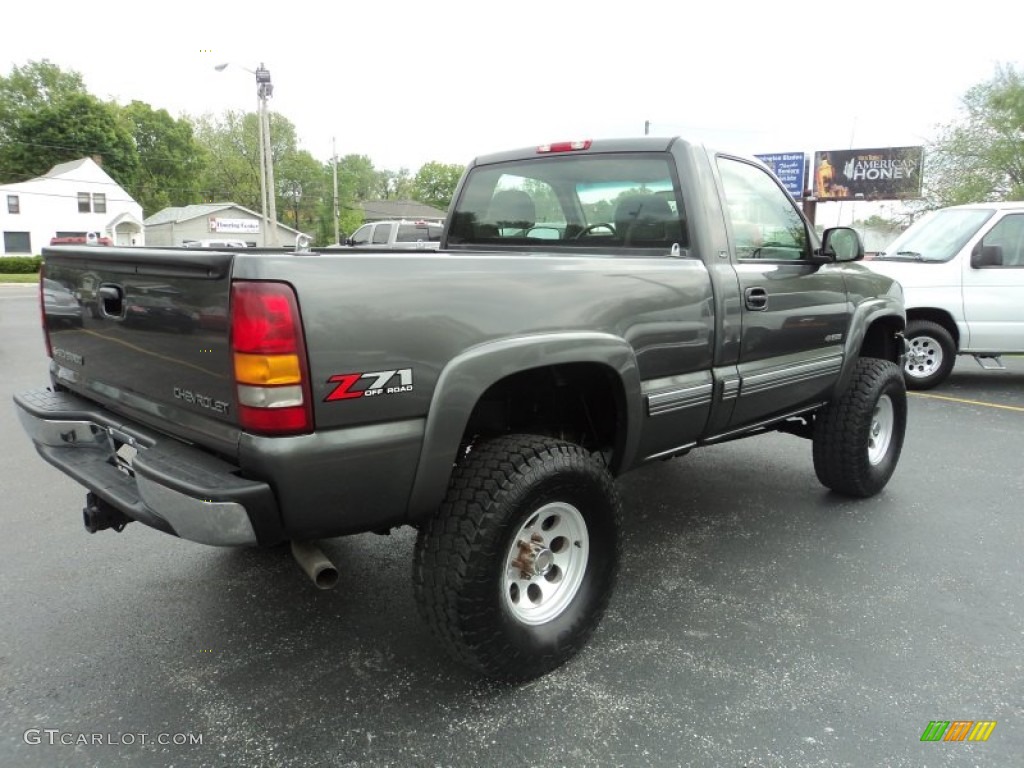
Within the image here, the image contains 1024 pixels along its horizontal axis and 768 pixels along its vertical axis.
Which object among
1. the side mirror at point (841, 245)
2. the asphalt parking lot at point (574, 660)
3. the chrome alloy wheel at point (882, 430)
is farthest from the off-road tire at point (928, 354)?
the side mirror at point (841, 245)

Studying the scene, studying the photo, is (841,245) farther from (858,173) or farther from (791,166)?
(858,173)

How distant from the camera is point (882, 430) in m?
4.57

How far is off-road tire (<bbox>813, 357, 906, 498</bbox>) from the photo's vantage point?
416 centimetres

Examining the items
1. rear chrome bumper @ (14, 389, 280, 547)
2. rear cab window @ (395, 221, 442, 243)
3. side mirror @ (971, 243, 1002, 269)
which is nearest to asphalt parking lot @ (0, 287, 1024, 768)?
rear chrome bumper @ (14, 389, 280, 547)

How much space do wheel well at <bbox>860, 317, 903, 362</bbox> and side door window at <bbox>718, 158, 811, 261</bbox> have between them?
3.62 ft

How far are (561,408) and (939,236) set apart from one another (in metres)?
7.11

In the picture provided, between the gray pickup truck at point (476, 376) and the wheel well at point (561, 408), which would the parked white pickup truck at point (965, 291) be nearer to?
the gray pickup truck at point (476, 376)

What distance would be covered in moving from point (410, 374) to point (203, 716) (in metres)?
1.33

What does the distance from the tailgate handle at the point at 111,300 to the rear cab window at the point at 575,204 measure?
6.39 feet

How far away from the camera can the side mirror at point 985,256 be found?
7613mm

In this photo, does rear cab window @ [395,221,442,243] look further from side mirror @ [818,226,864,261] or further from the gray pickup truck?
side mirror @ [818,226,864,261]

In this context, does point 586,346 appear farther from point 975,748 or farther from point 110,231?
point 110,231

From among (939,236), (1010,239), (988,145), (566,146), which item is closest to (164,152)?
(988,145)

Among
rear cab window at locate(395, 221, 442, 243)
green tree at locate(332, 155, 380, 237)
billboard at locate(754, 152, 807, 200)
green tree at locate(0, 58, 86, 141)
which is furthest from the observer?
green tree at locate(332, 155, 380, 237)
